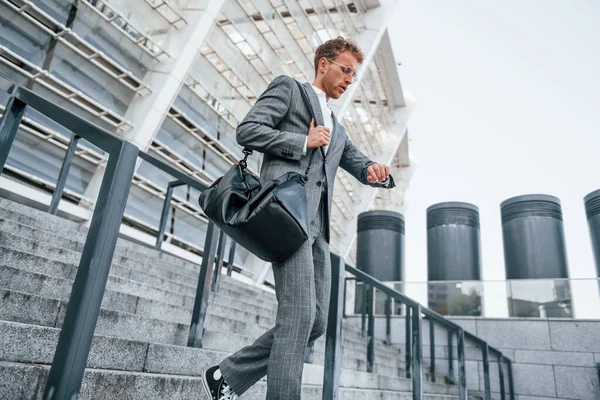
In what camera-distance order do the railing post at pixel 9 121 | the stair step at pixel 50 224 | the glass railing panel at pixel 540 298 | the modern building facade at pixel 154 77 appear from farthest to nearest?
the modern building facade at pixel 154 77, the glass railing panel at pixel 540 298, the stair step at pixel 50 224, the railing post at pixel 9 121

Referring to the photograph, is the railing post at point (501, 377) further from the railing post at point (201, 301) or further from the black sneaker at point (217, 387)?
the black sneaker at point (217, 387)

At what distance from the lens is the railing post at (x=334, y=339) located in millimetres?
2260

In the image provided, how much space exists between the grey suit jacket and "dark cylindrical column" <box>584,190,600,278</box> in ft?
26.3

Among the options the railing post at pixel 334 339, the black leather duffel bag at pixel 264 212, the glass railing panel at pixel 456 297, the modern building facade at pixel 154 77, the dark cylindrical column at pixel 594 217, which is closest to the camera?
the black leather duffel bag at pixel 264 212

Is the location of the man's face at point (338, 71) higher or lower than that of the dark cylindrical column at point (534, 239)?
lower

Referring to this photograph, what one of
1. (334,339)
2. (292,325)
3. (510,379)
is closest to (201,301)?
(334,339)

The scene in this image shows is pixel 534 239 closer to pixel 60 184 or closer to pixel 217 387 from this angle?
pixel 60 184

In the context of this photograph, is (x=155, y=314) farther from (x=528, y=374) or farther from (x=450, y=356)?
(x=528, y=374)

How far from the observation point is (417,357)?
12.0ft

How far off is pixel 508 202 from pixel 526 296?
2.60m

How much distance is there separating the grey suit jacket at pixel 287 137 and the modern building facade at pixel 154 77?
19.4ft

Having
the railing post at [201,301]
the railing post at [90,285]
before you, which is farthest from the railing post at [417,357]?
the railing post at [90,285]

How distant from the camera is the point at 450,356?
18.4ft

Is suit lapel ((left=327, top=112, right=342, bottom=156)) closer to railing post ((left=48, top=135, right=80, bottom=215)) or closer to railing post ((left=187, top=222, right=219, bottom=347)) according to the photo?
railing post ((left=187, top=222, right=219, bottom=347))
